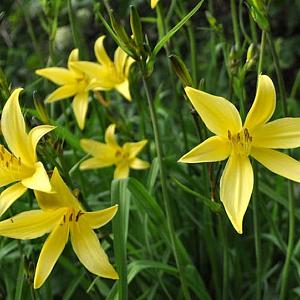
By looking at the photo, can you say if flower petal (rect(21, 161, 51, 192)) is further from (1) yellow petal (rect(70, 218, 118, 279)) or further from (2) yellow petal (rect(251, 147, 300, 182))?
(2) yellow petal (rect(251, 147, 300, 182))

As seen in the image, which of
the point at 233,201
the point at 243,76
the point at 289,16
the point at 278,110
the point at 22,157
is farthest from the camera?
the point at 289,16

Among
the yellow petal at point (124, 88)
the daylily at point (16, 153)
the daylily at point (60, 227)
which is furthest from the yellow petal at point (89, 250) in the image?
the yellow petal at point (124, 88)

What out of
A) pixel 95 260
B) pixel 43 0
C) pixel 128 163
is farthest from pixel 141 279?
pixel 43 0

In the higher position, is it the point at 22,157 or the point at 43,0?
A: the point at 43,0

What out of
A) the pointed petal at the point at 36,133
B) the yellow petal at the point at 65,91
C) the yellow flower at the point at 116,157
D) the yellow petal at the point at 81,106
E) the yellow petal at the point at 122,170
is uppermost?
the yellow petal at the point at 65,91

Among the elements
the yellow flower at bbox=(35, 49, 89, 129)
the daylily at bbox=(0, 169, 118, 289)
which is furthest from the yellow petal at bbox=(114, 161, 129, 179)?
the daylily at bbox=(0, 169, 118, 289)

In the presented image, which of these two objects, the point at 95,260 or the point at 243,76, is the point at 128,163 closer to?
the point at 243,76

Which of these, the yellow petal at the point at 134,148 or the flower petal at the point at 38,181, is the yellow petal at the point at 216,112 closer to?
the flower petal at the point at 38,181
